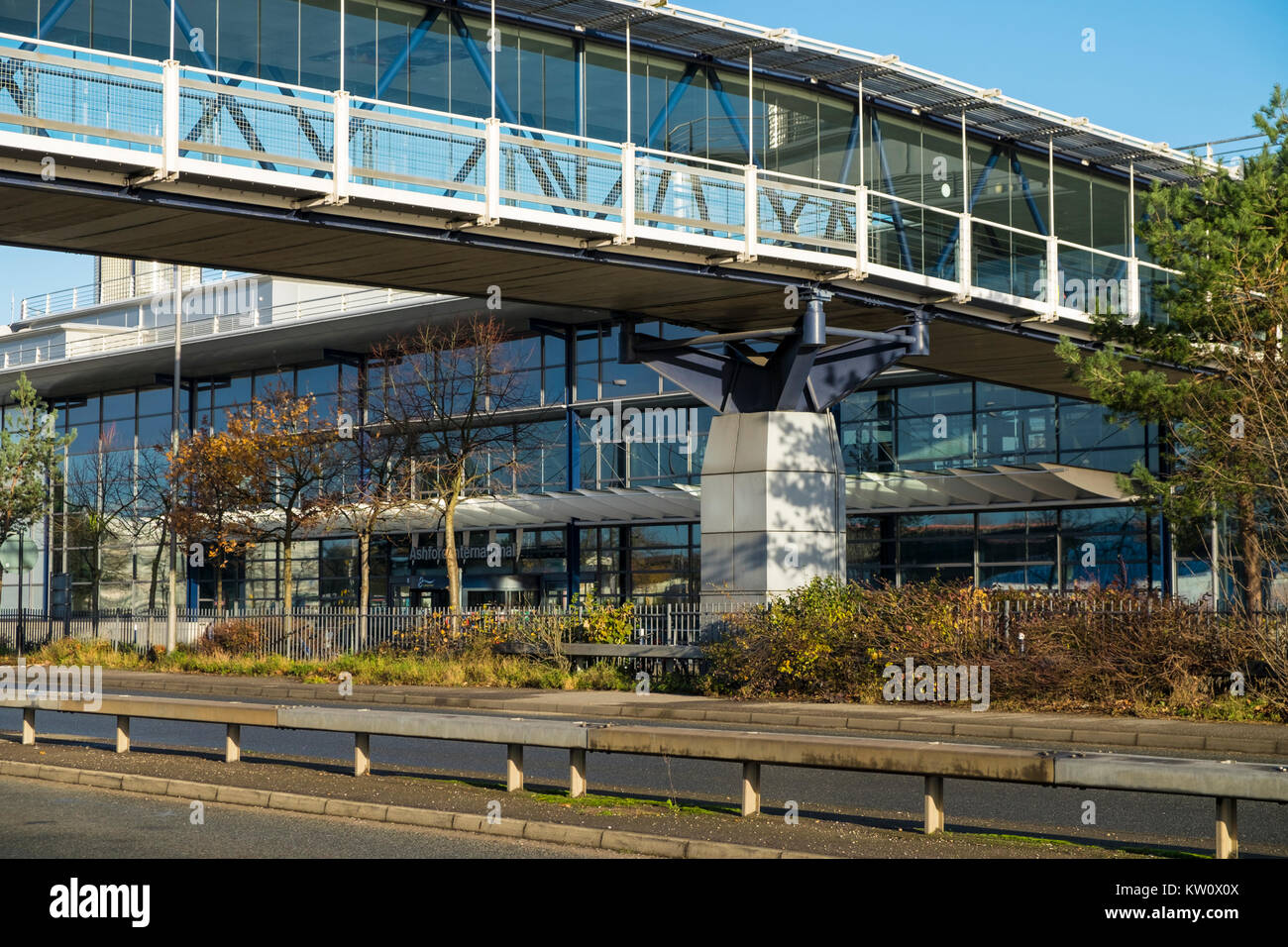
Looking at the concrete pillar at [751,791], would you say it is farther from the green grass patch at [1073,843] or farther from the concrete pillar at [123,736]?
the concrete pillar at [123,736]

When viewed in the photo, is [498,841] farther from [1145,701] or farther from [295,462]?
[295,462]

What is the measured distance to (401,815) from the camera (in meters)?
10.3

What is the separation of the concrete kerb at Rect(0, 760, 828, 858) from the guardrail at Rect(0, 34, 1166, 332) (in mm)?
7782

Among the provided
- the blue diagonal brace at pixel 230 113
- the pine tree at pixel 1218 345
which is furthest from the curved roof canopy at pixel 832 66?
the blue diagonal brace at pixel 230 113

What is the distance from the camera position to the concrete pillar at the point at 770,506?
2425 centimetres

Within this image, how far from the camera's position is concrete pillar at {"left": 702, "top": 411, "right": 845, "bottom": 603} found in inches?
955

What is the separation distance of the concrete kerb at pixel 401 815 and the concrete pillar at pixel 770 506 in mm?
13144

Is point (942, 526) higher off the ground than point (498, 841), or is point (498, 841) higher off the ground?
point (942, 526)

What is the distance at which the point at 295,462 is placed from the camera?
34531 mm

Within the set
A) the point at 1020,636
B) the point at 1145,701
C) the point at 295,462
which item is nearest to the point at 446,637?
the point at 295,462

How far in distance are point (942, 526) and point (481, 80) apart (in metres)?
17.8

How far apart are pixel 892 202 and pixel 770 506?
5784 millimetres

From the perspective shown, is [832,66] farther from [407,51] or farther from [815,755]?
[815,755]

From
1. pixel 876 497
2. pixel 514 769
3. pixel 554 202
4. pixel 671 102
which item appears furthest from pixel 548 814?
pixel 876 497
